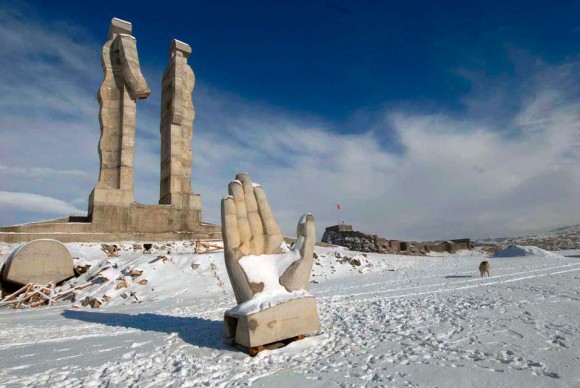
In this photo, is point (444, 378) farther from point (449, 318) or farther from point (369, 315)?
point (369, 315)

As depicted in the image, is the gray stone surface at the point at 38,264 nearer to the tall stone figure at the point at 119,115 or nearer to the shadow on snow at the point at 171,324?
the shadow on snow at the point at 171,324

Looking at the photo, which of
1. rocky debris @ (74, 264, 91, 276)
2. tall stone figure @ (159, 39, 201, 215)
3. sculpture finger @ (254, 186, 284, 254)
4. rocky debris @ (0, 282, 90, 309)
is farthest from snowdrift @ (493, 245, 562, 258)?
rocky debris @ (0, 282, 90, 309)

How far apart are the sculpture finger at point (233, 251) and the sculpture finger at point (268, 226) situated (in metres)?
0.60

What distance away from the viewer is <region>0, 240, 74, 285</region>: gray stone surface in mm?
12164

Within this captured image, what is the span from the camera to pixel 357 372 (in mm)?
4125

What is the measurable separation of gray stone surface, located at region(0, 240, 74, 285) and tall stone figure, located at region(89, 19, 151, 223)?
15.8ft

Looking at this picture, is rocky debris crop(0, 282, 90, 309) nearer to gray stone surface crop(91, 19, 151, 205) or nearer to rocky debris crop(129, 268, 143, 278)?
rocky debris crop(129, 268, 143, 278)

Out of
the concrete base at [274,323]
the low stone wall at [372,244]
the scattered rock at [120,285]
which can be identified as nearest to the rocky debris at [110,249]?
the scattered rock at [120,285]

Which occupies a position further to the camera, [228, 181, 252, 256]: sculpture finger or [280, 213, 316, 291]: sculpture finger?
[228, 181, 252, 256]: sculpture finger

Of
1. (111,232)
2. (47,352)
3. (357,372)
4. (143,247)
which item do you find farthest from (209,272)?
(357,372)

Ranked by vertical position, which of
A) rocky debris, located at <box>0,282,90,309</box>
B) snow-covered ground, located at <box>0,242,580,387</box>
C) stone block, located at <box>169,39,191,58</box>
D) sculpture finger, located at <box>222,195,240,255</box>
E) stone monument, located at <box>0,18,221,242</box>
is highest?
stone block, located at <box>169,39,191,58</box>

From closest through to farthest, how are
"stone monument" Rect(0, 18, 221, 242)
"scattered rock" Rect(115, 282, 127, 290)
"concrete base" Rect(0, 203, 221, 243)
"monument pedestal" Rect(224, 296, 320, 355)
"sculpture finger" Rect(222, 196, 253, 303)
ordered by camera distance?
"monument pedestal" Rect(224, 296, 320, 355)
"sculpture finger" Rect(222, 196, 253, 303)
"scattered rock" Rect(115, 282, 127, 290)
"concrete base" Rect(0, 203, 221, 243)
"stone monument" Rect(0, 18, 221, 242)

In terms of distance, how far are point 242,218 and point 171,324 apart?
8.83 feet

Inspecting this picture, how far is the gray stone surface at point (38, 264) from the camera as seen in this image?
1216cm
